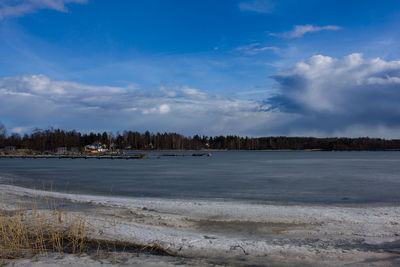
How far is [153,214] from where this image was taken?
9344 mm

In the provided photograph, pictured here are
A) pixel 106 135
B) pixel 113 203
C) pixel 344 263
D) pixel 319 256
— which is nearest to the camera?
pixel 344 263

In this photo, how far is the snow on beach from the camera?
18.9 ft

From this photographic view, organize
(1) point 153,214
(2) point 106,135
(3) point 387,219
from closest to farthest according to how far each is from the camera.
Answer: (3) point 387,219
(1) point 153,214
(2) point 106,135

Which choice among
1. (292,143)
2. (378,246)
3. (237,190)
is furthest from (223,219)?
(292,143)

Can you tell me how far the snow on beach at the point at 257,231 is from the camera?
5762 mm

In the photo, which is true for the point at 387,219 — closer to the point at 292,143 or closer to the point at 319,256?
the point at 319,256

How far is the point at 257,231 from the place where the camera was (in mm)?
7535

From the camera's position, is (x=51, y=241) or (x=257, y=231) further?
(x=257, y=231)

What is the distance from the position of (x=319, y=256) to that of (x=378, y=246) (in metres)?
1.46

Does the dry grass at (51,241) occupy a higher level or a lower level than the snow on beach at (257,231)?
higher

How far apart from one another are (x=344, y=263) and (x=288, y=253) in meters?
0.94

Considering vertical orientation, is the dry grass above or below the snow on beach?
above

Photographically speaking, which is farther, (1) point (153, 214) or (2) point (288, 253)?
(1) point (153, 214)

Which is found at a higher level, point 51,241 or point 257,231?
point 51,241
